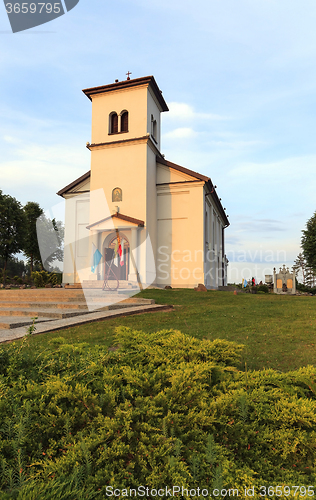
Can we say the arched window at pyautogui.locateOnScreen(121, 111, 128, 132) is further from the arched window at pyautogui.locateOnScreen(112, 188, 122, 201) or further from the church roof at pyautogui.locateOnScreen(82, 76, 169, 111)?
the arched window at pyautogui.locateOnScreen(112, 188, 122, 201)

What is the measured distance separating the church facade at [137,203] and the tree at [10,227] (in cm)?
1239

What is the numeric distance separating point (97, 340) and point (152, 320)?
8.42 ft

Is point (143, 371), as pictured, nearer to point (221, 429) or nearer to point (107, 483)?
point (221, 429)

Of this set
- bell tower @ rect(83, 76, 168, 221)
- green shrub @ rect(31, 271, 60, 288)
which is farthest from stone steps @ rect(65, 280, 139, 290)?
green shrub @ rect(31, 271, 60, 288)

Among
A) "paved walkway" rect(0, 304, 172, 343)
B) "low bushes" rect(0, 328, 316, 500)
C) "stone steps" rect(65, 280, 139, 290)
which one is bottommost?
"paved walkway" rect(0, 304, 172, 343)

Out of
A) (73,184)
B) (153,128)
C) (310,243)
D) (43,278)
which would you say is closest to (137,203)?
(153,128)

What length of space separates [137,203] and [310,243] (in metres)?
27.8

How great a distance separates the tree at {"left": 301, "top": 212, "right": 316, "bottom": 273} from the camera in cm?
3928

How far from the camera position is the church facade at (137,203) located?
21453 millimetres

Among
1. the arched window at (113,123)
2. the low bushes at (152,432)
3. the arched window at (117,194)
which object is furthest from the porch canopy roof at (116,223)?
the low bushes at (152,432)

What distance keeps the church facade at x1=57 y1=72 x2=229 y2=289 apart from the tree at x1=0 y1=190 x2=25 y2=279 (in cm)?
1239

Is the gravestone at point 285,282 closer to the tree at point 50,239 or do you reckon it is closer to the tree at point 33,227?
the tree at point 50,239

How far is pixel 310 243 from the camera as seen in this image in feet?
129

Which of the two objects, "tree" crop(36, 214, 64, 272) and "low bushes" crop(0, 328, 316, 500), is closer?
"low bushes" crop(0, 328, 316, 500)
